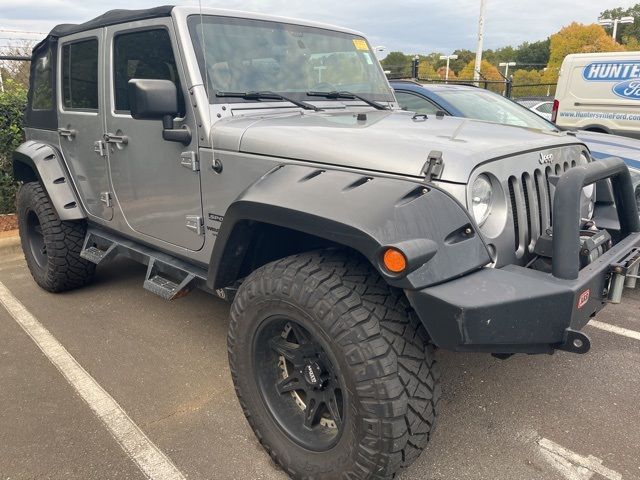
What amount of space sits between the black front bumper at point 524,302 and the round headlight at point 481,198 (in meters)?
0.23

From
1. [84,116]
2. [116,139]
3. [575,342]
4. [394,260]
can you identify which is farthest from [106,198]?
[575,342]

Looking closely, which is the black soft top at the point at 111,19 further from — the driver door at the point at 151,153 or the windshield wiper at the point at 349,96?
the windshield wiper at the point at 349,96

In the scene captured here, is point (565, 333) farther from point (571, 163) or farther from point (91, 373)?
point (91, 373)

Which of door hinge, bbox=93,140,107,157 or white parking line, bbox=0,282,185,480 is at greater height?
door hinge, bbox=93,140,107,157

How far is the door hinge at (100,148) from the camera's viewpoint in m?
3.51

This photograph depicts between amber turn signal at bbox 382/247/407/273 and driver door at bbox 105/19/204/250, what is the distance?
1372 mm

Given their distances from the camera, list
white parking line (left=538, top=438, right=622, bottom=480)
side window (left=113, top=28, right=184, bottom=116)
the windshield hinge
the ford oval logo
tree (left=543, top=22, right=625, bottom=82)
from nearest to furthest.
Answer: the windshield hinge → white parking line (left=538, top=438, right=622, bottom=480) → side window (left=113, top=28, right=184, bottom=116) → the ford oval logo → tree (left=543, top=22, right=625, bottom=82)

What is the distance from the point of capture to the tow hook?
1.80 metres

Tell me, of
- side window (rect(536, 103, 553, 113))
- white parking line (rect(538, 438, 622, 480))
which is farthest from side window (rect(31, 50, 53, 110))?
side window (rect(536, 103, 553, 113))

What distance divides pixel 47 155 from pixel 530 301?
371cm

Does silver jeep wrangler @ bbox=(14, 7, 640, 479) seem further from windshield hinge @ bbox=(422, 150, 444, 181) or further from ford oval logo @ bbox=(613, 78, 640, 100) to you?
ford oval logo @ bbox=(613, 78, 640, 100)

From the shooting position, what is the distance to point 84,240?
4.14 m

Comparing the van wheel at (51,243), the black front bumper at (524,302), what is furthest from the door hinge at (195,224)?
the van wheel at (51,243)

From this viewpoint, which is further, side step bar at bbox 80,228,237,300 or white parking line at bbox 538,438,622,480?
side step bar at bbox 80,228,237,300
